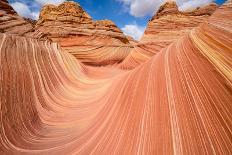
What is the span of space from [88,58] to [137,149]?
7.17 m

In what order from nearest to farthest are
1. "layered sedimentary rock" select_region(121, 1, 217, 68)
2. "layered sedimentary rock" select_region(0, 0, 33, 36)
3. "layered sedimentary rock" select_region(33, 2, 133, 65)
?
"layered sedimentary rock" select_region(0, 0, 33, 36) < "layered sedimentary rock" select_region(121, 1, 217, 68) < "layered sedimentary rock" select_region(33, 2, 133, 65)

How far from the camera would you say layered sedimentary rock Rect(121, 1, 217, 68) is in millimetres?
7418

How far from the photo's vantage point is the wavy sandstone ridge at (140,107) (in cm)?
183

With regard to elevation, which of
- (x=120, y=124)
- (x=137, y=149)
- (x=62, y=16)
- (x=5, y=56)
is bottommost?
(x=137, y=149)

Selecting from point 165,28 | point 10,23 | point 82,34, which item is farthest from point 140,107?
point 82,34

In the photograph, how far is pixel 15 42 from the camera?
429 centimetres

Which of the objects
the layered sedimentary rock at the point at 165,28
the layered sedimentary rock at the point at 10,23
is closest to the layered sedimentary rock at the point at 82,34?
the layered sedimentary rock at the point at 165,28

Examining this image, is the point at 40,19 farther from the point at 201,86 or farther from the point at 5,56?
the point at 201,86

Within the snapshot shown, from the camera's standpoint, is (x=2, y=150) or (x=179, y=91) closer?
(x=179, y=91)

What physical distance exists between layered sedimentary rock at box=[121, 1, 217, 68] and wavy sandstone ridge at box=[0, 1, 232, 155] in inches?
147

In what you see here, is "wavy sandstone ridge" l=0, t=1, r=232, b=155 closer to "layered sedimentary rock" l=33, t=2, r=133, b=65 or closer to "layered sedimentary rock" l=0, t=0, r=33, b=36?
"layered sedimentary rock" l=0, t=0, r=33, b=36

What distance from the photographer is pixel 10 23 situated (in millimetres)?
5531


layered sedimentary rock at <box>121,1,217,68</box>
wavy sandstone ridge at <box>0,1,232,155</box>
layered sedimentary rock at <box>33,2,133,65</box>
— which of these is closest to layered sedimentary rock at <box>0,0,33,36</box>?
wavy sandstone ridge at <box>0,1,232,155</box>

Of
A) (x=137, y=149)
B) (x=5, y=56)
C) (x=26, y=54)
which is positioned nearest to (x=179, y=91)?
(x=137, y=149)
